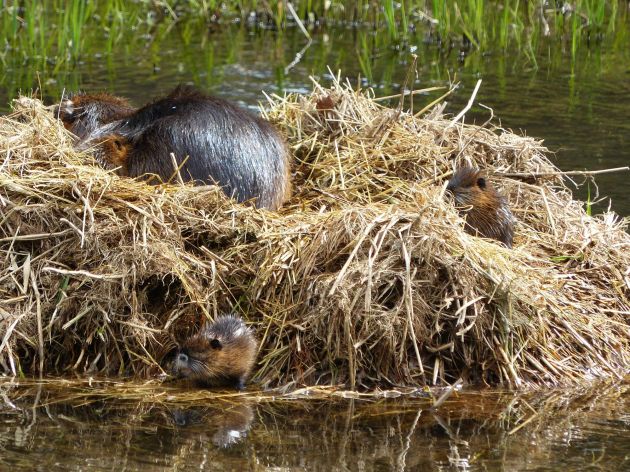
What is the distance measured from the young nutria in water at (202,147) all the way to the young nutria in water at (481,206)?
940 millimetres

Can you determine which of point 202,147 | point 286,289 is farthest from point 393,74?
point 286,289

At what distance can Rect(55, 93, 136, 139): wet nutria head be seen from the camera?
7102mm

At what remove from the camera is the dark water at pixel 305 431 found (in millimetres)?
4551

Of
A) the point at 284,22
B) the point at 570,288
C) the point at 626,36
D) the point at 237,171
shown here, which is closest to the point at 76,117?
the point at 237,171

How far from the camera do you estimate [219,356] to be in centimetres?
534

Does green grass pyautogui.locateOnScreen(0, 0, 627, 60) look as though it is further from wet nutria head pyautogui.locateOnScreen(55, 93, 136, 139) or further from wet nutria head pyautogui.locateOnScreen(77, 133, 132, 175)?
wet nutria head pyautogui.locateOnScreen(77, 133, 132, 175)

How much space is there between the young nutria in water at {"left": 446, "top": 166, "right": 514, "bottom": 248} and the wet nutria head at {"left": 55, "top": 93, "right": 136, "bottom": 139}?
2.04m

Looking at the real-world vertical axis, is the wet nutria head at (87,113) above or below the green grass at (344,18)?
above

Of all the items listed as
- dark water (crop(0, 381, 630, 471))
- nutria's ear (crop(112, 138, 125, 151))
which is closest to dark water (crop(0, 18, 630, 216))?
nutria's ear (crop(112, 138, 125, 151))

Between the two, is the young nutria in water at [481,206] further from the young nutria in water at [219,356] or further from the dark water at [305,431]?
the young nutria in water at [219,356]

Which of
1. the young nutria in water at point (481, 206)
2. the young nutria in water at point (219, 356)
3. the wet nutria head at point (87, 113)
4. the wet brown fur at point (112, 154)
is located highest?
the wet nutria head at point (87, 113)

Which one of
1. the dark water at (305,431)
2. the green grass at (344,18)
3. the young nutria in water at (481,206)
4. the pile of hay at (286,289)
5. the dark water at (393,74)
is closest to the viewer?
the dark water at (305,431)

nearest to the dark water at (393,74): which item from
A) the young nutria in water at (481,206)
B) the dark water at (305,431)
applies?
the young nutria in water at (481,206)

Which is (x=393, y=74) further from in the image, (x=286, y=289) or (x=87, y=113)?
(x=286, y=289)
